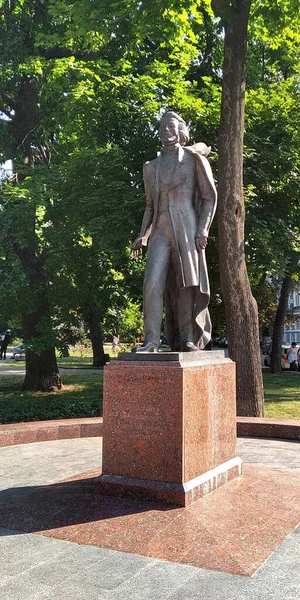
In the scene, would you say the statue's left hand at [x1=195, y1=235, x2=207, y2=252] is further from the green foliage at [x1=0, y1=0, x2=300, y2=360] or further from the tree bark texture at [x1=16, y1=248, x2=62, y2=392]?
the tree bark texture at [x1=16, y1=248, x2=62, y2=392]

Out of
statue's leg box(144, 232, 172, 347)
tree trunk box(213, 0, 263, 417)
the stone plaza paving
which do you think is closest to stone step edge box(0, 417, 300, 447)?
tree trunk box(213, 0, 263, 417)

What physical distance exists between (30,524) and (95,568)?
1.05 meters

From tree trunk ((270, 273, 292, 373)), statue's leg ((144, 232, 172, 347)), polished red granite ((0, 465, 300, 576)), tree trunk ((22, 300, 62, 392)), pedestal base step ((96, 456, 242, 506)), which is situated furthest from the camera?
tree trunk ((270, 273, 292, 373))

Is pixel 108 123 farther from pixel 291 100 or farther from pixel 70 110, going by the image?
pixel 291 100

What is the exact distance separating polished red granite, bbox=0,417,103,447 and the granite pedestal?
3.41 m

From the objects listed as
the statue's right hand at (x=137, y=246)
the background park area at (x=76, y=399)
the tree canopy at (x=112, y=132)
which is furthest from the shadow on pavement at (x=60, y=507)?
the tree canopy at (x=112, y=132)

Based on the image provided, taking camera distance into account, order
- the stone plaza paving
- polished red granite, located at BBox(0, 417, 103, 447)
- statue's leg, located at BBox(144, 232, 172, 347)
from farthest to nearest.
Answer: polished red granite, located at BBox(0, 417, 103, 447) → statue's leg, located at BBox(144, 232, 172, 347) → the stone plaza paving

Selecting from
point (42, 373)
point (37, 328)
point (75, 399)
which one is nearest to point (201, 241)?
point (75, 399)

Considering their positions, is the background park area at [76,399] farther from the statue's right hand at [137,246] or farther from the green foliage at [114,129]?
the statue's right hand at [137,246]

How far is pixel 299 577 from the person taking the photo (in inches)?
146

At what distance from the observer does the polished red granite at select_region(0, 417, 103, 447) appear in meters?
8.41

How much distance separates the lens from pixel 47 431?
8.74 m

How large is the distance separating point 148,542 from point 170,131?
4.01 m

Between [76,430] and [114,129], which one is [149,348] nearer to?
[76,430]
